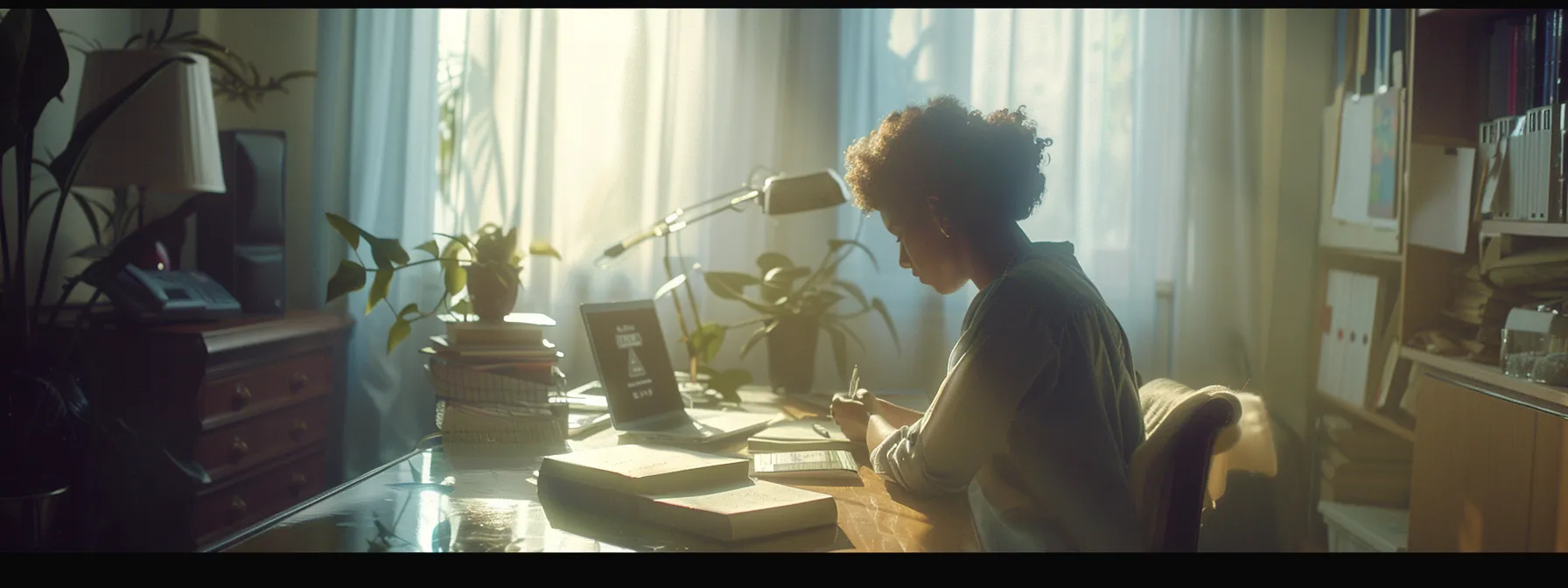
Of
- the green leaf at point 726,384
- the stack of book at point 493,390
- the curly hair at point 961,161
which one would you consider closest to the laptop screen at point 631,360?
the stack of book at point 493,390

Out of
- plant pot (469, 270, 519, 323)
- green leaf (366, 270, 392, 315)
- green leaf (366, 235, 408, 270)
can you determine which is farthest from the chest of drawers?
plant pot (469, 270, 519, 323)

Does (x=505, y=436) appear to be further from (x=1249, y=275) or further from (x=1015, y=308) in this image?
(x=1249, y=275)

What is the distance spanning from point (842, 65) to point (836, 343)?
90cm

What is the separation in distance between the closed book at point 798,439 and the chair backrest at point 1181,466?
0.58m

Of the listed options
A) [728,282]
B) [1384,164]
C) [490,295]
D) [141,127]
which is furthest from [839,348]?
[141,127]

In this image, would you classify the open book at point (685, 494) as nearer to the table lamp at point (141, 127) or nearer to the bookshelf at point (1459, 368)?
the bookshelf at point (1459, 368)

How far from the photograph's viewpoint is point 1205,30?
3.01 meters

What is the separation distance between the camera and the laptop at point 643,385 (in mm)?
1919

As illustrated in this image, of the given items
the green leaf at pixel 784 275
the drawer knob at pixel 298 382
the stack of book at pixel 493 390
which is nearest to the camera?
the stack of book at pixel 493 390

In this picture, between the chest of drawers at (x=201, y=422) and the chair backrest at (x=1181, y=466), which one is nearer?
the chair backrest at (x=1181, y=466)

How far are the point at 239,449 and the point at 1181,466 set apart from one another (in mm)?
1988

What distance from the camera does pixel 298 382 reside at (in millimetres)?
2635

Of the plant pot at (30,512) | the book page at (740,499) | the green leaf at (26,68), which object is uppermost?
the green leaf at (26,68)

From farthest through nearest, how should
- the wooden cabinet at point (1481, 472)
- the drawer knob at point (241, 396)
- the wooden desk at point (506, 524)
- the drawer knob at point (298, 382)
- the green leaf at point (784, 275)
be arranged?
the drawer knob at point (298, 382) → the green leaf at point (784, 275) → the drawer knob at point (241, 396) → the wooden cabinet at point (1481, 472) → the wooden desk at point (506, 524)
